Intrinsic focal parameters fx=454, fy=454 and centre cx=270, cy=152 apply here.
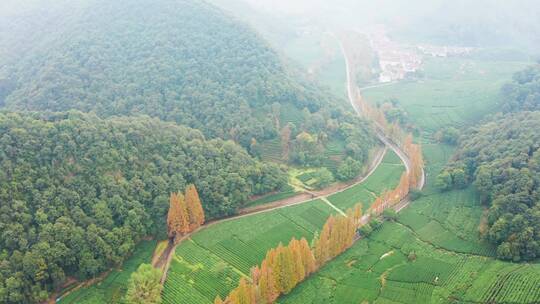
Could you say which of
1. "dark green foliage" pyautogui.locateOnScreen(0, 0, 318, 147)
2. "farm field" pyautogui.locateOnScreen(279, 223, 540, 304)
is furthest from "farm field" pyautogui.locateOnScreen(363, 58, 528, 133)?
"farm field" pyautogui.locateOnScreen(279, 223, 540, 304)

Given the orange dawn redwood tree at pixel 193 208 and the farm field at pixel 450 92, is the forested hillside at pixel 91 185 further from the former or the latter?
the farm field at pixel 450 92

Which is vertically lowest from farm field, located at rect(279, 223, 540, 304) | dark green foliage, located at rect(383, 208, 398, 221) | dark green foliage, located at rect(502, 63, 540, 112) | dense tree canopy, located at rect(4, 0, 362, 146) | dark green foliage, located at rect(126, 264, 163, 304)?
farm field, located at rect(279, 223, 540, 304)

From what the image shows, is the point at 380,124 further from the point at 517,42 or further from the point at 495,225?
Result: the point at 517,42

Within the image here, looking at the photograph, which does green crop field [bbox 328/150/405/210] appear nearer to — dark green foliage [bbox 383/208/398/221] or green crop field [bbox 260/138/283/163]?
dark green foliage [bbox 383/208/398/221]

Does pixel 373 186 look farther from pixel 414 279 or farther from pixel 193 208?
pixel 193 208

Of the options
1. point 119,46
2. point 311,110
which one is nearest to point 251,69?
point 311,110

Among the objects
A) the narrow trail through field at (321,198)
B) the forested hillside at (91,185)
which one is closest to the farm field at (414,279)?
the narrow trail through field at (321,198)

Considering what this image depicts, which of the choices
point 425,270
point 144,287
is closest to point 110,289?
point 144,287
